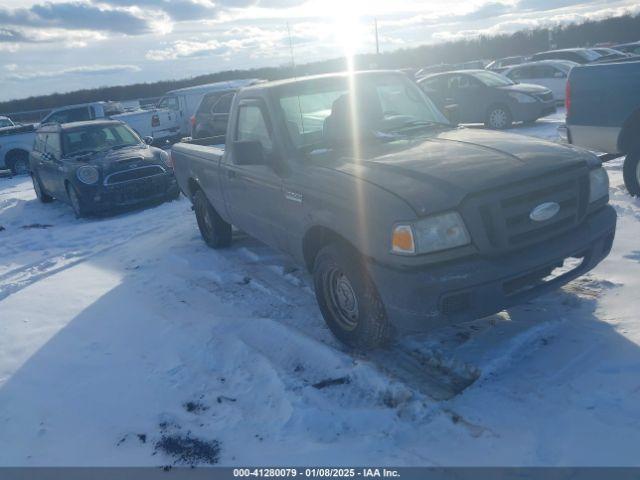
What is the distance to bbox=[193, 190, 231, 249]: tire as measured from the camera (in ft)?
23.2

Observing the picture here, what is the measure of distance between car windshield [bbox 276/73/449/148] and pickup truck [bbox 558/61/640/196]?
2.82 meters

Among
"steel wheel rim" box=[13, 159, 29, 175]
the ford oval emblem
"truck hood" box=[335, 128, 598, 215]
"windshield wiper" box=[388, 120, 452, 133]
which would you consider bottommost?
"steel wheel rim" box=[13, 159, 29, 175]

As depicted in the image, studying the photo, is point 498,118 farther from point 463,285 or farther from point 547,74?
point 463,285

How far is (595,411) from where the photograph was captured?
128 inches

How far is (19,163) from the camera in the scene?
1944 cm

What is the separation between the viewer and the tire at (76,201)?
34.3 ft

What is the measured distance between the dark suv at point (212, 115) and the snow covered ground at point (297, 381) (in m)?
12.2

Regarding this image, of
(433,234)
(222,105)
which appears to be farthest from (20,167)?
(433,234)

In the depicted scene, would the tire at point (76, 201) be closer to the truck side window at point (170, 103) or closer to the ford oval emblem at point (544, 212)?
the ford oval emblem at point (544, 212)

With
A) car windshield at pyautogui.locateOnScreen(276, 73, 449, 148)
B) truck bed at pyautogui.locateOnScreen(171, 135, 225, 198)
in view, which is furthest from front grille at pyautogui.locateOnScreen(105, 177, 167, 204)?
car windshield at pyautogui.locateOnScreen(276, 73, 449, 148)

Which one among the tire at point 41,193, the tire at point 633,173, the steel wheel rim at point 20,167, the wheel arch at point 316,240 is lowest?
the steel wheel rim at point 20,167

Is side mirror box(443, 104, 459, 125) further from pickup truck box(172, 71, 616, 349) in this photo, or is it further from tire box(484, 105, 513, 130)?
tire box(484, 105, 513, 130)

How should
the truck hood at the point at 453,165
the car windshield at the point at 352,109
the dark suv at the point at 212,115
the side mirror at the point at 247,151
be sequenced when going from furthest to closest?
the dark suv at the point at 212,115 < the car windshield at the point at 352,109 < the side mirror at the point at 247,151 < the truck hood at the point at 453,165

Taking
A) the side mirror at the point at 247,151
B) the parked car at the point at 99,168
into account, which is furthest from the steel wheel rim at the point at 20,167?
the side mirror at the point at 247,151
